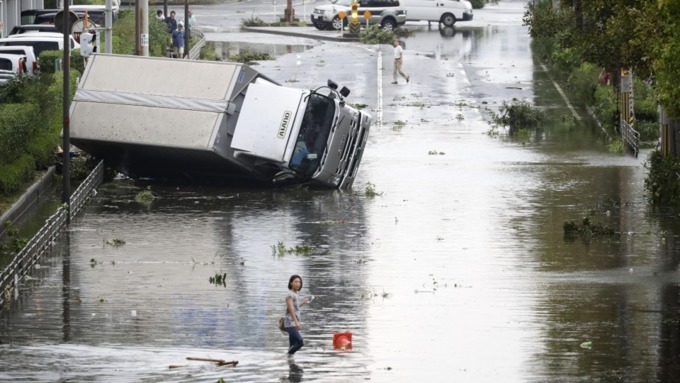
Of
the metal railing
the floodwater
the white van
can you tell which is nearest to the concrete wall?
the floodwater

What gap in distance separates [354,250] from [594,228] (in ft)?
14.8

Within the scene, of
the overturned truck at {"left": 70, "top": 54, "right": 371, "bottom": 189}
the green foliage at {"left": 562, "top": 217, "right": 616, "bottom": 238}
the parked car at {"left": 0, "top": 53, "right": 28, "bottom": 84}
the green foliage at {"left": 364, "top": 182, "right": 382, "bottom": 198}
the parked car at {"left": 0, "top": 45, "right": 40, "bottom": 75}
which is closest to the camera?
the green foliage at {"left": 562, "top": 217, "right": 616, "bottom": 238}

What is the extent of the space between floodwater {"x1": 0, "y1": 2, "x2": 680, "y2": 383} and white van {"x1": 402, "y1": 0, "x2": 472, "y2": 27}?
29.4 meters

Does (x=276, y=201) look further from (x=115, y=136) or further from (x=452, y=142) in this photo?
(x=452, y=142)

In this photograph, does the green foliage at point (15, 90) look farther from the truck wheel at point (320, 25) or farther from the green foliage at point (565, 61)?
the truck wheel at point (320, 25)

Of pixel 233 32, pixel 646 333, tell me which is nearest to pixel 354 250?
pixel 646 333

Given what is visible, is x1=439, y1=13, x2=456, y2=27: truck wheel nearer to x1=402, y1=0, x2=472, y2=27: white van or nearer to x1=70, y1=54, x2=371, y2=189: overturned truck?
x1=402, y1=0, x2=472, y2=27: white van

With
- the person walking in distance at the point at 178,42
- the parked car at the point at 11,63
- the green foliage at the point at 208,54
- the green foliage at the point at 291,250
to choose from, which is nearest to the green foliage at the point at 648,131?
the green foliage at the point at 291,250

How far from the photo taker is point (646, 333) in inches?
769

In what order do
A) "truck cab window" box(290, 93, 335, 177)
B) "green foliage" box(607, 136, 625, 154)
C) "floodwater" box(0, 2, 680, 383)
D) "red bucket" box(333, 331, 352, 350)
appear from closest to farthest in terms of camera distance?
"floodwater" box(0, 2, 680, 383)
"red bucket" box(333, 331, 352, 350)
"truck cab window" box(290, 93, 335, 177)
"green foliage" box(607, 136, 625, 154)

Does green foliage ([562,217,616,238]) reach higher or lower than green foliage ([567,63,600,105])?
lower

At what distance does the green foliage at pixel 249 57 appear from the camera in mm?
54688

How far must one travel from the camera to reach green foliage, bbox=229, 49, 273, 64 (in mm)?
54688

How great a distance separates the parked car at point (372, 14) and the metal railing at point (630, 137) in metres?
28.0
